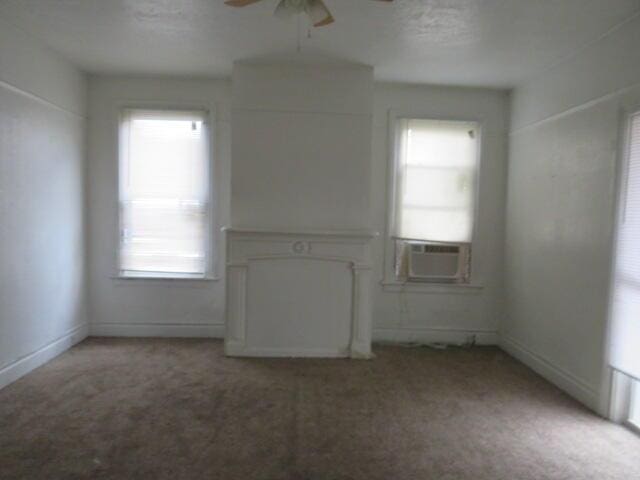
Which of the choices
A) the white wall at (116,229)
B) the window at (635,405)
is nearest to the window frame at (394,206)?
the white wall at (116,229)

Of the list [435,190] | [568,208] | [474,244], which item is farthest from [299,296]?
[568,208]

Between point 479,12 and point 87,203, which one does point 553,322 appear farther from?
point 87,203

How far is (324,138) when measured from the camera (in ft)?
14.3

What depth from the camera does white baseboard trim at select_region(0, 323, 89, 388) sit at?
3.55 m

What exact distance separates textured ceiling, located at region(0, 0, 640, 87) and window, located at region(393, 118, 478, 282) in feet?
1.99

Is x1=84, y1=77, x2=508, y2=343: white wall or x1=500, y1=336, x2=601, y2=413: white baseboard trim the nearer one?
x1=500, y1=336, x2=601, y2=413: white baseboard trim

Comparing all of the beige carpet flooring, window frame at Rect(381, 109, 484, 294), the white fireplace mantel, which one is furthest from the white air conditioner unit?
the beige carpet flooring

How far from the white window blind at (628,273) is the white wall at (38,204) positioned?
4.32 m

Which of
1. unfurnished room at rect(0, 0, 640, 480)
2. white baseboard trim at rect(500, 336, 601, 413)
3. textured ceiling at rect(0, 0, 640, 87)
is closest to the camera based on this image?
unfurnished room at rect(0, 0, 640, 480)

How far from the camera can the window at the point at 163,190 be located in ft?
15.9

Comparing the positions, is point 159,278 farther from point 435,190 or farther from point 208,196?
point 435,190

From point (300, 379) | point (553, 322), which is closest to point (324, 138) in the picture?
point (300, 379)

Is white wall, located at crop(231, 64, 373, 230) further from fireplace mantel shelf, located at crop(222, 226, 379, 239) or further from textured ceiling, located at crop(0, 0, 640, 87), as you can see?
textured ceiling, located at crop(0, 0, 640, 87)

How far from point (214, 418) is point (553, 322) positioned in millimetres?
2812
